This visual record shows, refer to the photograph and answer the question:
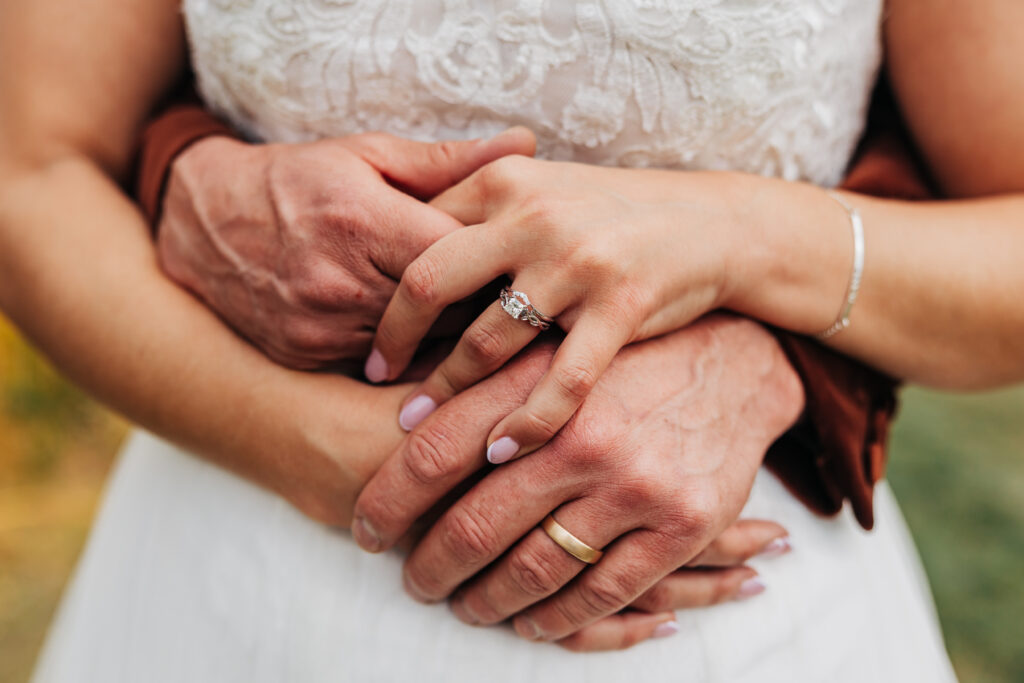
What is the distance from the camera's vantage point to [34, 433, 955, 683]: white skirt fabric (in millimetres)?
908

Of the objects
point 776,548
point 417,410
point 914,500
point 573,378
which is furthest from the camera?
point 914,500

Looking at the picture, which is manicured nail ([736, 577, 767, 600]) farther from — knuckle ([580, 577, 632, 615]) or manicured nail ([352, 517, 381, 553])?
manicured nail ([352, 517, 381, 553])

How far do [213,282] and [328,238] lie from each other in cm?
22

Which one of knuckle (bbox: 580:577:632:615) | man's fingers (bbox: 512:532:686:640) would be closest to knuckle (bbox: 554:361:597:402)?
man's fingers (bbox: 512:532:686:640)

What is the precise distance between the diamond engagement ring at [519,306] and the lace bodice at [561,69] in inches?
9.6

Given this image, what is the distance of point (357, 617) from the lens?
0.92 metres

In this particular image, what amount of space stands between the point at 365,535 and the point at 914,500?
2.81 metres

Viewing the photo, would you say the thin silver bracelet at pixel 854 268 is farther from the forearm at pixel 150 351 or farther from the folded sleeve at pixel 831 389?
the forearm at pixel 150 351

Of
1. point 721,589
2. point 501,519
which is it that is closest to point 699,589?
point 721,589

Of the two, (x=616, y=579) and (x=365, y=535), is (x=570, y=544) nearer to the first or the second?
(x=616, y=579)

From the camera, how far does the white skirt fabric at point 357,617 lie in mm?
908

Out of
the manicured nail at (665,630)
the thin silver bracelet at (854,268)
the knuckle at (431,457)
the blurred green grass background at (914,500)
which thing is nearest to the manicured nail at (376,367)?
the knuckle at (431,457)

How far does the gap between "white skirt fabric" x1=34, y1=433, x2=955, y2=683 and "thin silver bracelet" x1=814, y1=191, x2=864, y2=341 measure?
0.75 ft

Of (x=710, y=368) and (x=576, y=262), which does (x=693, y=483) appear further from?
(x=576, y=262)
